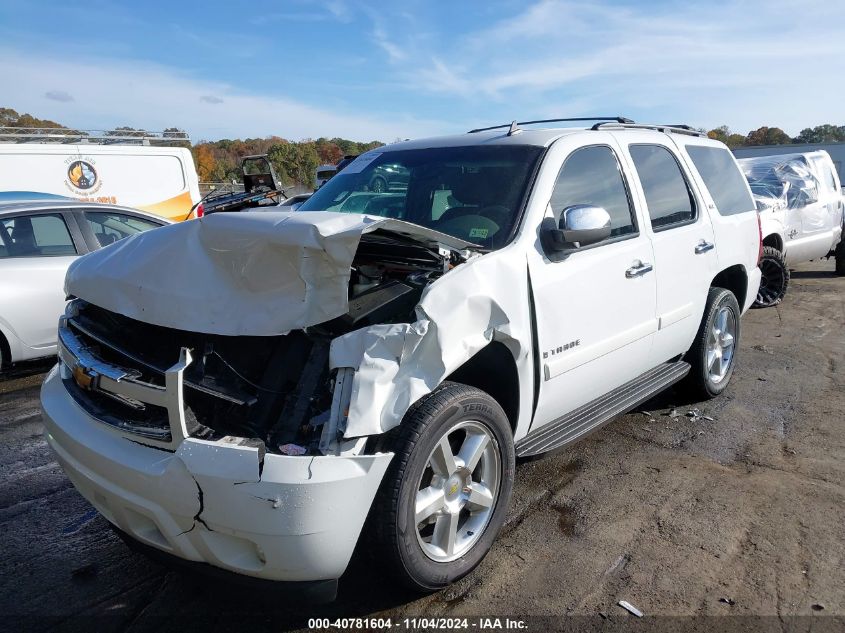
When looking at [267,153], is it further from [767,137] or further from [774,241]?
[767,137]

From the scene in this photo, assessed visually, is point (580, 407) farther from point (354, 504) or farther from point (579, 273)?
point (354, 504)

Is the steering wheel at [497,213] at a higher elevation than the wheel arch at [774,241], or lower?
higher

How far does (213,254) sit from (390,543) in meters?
1.34

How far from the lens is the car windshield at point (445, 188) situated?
129 inches

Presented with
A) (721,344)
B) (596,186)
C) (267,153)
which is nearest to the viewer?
(596,186)

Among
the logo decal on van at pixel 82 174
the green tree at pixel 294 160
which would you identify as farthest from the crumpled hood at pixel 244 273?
the green tree at pixel 294 160

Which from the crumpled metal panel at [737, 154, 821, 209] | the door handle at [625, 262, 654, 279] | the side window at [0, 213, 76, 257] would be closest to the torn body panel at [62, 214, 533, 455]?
the door handle at [625, 262, 654, 279]

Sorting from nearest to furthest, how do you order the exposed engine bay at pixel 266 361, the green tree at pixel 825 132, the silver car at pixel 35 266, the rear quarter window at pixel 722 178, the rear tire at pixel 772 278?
the exposed engine bay at pixel 266 361
the rear quarter window at pixel 722 178
the silver car at pixel 35 266
the rear tire at pixel 772 278
the green tree at pixel 825 132

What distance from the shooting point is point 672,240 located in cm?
406

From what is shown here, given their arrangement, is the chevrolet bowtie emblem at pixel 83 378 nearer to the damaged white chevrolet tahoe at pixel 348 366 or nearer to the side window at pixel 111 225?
the damaged white chevrolet tahoe at pixel 348 366

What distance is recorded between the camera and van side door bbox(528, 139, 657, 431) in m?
3.07

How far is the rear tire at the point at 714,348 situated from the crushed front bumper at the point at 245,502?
323 centimetres

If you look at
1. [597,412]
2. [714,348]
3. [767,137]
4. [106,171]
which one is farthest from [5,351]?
[767,137]

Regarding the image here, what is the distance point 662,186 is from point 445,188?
1.59 m
